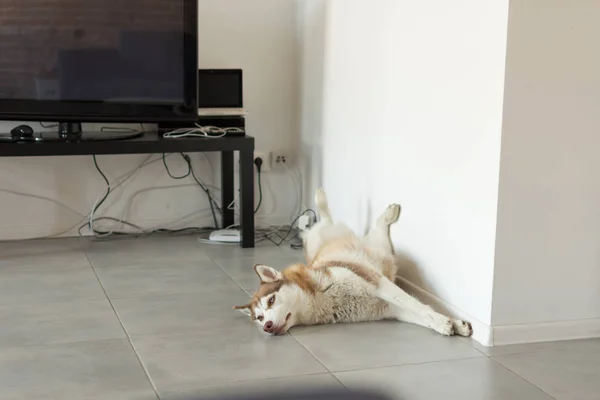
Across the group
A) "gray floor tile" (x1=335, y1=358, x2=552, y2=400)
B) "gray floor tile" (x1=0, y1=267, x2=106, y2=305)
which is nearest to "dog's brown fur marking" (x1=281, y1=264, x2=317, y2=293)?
"gray floor tile" (x1=335, y1=358, x2=552, y2=400)

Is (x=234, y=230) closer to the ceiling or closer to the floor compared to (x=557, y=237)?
closer to the floor

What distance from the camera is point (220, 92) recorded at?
356 cm

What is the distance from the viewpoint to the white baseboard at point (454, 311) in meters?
2.20

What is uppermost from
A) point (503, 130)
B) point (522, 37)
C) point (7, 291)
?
point (522, 37)

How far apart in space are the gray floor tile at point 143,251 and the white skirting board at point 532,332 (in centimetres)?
136

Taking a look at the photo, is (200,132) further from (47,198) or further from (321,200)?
(47,198)

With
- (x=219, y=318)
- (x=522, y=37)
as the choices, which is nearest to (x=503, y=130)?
(x=522, y=37)

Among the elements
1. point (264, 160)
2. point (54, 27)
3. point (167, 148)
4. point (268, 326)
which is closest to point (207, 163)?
point (264, 160)

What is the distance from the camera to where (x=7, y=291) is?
269 cm

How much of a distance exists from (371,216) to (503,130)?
969 millimetres

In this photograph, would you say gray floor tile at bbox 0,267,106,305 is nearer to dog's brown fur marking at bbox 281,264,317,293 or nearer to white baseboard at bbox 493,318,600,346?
dog's brown fur marking at bbox 281,264,317,293

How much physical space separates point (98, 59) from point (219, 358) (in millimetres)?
1653

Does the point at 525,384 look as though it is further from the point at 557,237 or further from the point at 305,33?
the point at 305,33

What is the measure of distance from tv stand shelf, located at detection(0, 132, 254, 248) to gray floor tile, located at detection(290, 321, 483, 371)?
3.85 feet
